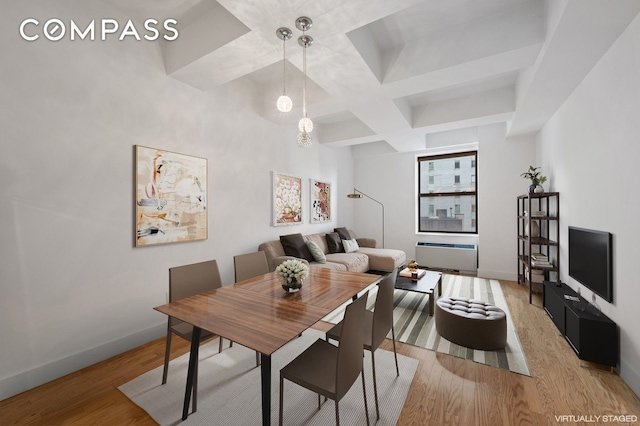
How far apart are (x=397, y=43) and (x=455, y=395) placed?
10.8 feet

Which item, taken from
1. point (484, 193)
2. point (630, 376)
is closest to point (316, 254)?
point (630, 376)

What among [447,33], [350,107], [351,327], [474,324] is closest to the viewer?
[351,327]

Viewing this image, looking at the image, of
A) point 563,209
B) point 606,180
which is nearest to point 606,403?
point 606,180

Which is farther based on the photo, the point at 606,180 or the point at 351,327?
the point at 606,180

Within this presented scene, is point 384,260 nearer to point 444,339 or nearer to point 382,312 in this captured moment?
point 444,339

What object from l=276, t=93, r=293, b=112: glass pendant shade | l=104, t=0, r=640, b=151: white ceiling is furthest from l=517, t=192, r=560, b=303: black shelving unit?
l=276, t=93, r=293, b=112: glass pendant shade

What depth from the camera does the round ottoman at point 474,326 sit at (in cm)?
238

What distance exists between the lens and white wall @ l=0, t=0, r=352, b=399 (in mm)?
1859

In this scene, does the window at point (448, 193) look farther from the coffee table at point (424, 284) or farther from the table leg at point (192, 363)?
the table leg at point (192, 363)

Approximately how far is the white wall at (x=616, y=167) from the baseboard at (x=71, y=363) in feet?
13.2

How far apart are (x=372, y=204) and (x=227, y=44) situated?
196 inches

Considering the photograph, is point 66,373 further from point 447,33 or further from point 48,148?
point 447,33

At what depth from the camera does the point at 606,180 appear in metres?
2.22

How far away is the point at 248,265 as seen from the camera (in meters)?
2.61
